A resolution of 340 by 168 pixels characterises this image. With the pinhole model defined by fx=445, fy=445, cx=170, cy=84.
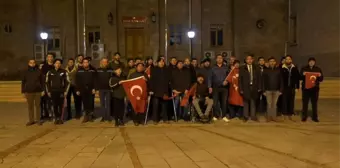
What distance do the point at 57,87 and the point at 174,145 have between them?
4.85 m

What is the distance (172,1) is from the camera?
2967 centimetres

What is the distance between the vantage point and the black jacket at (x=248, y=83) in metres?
12.7

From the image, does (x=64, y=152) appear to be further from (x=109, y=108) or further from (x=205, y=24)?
(x=205, y=24)

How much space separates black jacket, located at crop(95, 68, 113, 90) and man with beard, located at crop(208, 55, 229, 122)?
3011 millimetres

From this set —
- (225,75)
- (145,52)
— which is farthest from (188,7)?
(225,75)

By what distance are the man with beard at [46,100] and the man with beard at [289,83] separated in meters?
6.83

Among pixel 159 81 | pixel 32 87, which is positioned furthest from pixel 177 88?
pixel 32 87

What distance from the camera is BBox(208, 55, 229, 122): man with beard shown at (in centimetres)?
1336

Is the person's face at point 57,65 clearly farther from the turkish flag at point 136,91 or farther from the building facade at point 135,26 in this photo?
the building facade at point 135,26

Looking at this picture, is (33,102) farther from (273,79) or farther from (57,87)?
(273,79)

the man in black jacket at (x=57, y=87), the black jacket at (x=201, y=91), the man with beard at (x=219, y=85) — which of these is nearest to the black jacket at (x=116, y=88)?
the man in black jacket at (x=57, y=87)

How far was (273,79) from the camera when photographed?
1255cm

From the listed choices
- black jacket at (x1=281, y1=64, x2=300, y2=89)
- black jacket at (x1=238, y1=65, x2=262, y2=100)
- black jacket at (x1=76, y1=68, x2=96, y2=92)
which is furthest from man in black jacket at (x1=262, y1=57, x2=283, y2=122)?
black jacket at (x1=76, y1=68, x2=96, y2=92)

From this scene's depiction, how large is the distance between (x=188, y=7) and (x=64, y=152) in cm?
2219
